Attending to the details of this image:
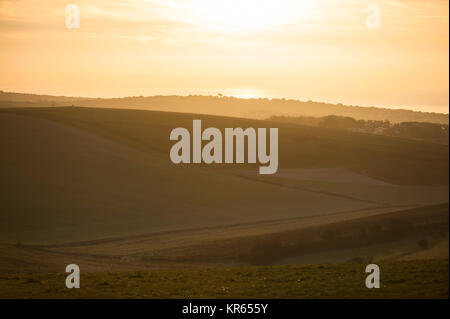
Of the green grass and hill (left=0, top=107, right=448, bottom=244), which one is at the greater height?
hill (left=0, top=107, right=448, bottom=244)

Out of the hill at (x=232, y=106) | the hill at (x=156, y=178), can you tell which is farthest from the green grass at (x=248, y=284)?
the hill at (x=232, y=106)

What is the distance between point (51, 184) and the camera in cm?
3872

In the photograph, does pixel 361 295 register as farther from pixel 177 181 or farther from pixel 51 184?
pixel 177 181

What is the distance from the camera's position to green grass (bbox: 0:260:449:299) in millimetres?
15422

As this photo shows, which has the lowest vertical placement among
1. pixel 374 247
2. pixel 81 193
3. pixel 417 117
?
pixel 374 247

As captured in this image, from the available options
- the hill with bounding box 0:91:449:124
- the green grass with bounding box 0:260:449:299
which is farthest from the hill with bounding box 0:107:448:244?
the green grass with bounding box 0:260:449:299

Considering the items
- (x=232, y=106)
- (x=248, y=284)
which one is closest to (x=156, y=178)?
(x=248, y=284)

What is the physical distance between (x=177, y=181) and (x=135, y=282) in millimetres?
29286

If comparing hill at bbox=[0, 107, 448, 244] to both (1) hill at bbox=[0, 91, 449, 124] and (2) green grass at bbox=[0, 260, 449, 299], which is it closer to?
(1) hill at bbox=[0, 91, 449, 124]

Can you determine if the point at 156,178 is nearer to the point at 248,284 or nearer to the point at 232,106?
the point at 248,284

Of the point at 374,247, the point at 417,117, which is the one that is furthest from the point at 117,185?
the point at 417,117

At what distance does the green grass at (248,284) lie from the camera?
15.4 meters

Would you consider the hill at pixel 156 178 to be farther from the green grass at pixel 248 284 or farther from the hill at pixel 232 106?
the green grass at pixel 248 284

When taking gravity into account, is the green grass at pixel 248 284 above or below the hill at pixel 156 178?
below
